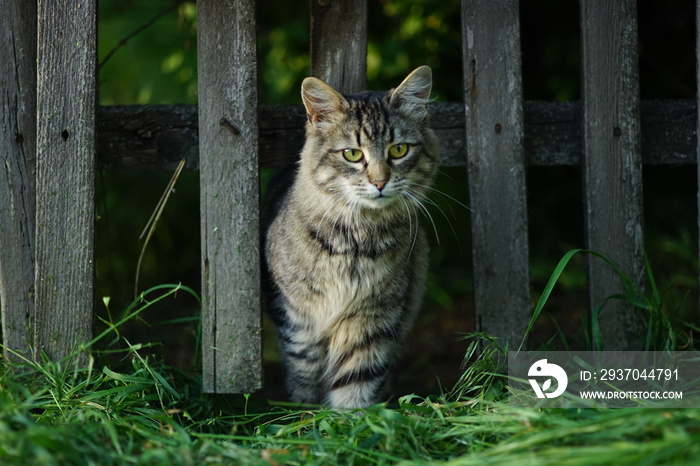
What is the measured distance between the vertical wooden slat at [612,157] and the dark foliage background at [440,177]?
875 millimetres

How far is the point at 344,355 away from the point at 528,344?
0.82m

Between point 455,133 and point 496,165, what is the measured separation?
272 mm

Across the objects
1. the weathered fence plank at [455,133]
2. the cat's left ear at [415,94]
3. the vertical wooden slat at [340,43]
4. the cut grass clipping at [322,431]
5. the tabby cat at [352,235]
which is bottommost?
the cut grass clipping at [322,431]

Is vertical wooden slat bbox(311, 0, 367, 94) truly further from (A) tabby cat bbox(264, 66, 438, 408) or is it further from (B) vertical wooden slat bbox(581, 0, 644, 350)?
(B) vertical wooden slat bbox(581, 0, 644, 350)

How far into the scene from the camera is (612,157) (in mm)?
2885

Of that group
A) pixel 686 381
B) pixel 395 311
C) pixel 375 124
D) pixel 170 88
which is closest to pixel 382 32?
pixel 170 88

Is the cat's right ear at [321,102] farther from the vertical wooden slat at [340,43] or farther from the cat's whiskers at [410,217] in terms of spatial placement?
the cat's whiskers at [410,217]

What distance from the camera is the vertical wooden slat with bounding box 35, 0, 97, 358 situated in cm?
266

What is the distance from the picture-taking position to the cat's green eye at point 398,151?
2783mm

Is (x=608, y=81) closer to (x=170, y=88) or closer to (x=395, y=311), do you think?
(x=395, y=311)

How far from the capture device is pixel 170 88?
416 centimetres

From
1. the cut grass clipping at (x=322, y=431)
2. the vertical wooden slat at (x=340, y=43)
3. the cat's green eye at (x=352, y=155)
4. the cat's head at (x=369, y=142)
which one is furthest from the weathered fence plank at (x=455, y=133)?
the cut grass clipping at (x=322, y=431)

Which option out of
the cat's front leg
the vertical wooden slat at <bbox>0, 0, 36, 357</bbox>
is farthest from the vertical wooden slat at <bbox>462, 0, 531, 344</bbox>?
the vertical wooden slat at <bbox>0, 0, 36, 357</bbox>

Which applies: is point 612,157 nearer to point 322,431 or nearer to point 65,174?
point 322,431
